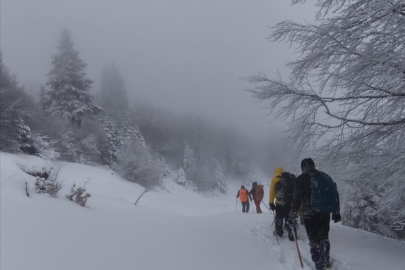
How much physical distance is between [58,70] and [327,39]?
3449 centimetres

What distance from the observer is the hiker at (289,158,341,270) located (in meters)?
4.61

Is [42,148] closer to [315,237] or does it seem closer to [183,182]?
[315,237]

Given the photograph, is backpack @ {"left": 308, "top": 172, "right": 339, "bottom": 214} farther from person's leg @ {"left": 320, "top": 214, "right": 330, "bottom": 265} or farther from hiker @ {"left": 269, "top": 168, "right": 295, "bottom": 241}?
hiker @ {"left": 269, "top": 168, "right": 295, "bottom": 241}

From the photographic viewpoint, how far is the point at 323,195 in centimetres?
466

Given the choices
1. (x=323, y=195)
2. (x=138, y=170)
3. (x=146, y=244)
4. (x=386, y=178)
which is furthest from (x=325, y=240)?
(x=138, y=170)

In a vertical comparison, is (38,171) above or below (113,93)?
below

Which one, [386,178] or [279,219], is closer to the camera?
[386,178]

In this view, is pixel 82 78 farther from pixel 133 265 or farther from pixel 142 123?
pixel 133 265

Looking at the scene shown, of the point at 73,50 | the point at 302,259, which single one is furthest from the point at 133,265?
the point at 73,50

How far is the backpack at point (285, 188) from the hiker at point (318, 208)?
1470 millimetres

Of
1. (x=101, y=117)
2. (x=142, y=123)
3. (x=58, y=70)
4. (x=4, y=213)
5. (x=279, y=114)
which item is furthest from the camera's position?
(x=142, y=123)

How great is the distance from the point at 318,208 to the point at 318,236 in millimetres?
480

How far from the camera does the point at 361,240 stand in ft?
19.9

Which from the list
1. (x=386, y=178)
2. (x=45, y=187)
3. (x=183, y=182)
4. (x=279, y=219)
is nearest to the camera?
(x=386, y=178)
